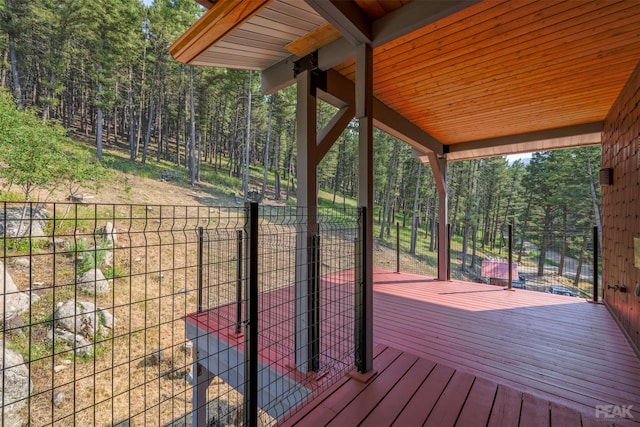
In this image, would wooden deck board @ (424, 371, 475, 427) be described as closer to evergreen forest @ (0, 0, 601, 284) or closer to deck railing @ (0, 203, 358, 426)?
deck railing @ (0, 203, 358, 426)

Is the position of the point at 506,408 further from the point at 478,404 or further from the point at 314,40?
the point at 314,40

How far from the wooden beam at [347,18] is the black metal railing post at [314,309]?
146 cm

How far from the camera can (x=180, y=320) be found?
561 cm

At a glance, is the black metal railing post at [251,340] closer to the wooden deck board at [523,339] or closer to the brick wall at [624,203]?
the wooden deck board at [523,339]

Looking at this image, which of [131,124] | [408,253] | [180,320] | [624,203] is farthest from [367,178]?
[131,124]

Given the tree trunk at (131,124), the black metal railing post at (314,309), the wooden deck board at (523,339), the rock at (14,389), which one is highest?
the tree trunk at (131,124)

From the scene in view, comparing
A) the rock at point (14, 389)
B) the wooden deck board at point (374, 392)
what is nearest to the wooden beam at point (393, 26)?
the wooden deck board at point (374, 392)

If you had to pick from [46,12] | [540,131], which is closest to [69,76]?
[46,12]

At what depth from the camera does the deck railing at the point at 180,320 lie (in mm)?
1665

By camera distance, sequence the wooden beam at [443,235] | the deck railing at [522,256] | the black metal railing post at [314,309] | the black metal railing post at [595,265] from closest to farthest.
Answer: the black metal railing post at [314,309] → the black metal railing post at [595,265] → the wooden beam at [443,235] → the deck railing at [522,256]

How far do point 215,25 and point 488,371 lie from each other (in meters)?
3.21

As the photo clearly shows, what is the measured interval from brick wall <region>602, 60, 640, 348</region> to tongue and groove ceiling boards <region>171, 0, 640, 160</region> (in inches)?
10.0

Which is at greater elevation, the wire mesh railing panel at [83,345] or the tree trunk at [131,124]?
the tree trunk at [131,124]

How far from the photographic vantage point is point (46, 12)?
12.9m
